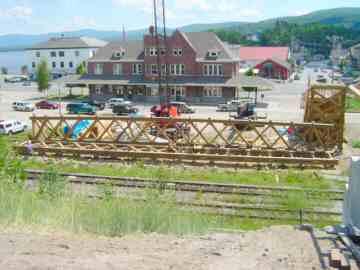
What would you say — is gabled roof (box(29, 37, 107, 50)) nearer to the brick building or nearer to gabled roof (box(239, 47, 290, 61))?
the brick building

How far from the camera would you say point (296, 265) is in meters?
5.91

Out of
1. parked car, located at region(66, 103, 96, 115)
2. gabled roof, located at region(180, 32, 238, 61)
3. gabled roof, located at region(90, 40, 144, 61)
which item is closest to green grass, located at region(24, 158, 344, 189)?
parked car, located at region(66, 103, 96, 115)

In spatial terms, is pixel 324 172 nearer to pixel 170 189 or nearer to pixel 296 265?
pixel 170 189

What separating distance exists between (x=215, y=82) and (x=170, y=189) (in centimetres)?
3050

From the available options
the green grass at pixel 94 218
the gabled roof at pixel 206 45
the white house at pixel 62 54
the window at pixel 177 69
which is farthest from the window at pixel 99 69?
the green grass at pixel 94 218

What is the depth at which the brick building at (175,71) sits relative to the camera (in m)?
42.9

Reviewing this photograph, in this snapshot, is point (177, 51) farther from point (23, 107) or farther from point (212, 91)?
point (23, 107)

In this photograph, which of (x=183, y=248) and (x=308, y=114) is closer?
(x=183, y=248)

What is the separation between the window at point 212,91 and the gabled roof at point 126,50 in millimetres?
7869

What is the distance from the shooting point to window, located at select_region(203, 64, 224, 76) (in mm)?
43062

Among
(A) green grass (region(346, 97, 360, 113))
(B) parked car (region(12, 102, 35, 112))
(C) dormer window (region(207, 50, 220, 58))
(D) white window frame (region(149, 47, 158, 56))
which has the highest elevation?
(D) white window frame (region(149, 47, 158, 56))

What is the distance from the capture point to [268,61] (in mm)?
75938

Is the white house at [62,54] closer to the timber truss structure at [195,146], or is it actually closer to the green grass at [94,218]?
the timber truss structure at [195,146]

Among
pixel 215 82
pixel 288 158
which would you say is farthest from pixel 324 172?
pixel 215 82
